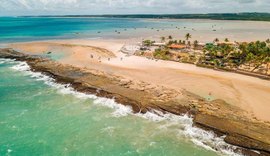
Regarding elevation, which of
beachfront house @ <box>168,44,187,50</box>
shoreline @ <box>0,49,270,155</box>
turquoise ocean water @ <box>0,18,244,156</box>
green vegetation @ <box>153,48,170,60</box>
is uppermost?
beachfront house @ <box>168,44,187,50</box>

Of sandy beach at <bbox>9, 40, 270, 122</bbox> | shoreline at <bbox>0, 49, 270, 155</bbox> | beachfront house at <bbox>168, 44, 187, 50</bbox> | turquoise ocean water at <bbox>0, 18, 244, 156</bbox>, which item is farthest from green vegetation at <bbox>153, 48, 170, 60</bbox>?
turquoise ocean water at <bbox>0, 18, 244, 156</bbox>

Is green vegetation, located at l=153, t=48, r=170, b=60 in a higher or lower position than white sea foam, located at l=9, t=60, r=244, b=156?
higher

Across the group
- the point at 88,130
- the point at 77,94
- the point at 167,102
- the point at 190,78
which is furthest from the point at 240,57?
the point at 88,130

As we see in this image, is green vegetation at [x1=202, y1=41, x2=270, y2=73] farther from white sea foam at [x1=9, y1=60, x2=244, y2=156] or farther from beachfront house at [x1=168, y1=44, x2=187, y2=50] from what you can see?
white sea foam at [x1=9, y1=60, x2=244, y2=156]

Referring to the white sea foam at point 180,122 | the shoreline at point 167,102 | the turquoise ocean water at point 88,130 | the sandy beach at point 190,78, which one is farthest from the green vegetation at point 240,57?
the turquoise ocean water at point 88,130

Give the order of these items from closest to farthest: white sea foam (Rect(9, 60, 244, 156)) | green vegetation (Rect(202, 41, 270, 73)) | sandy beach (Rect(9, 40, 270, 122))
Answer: white sea foam (Rect(9, 60, 244, 156))
sandy beach (Rect(9, 40, 270, 122))
green vegetation (Rect(202, 41, 270, 73))

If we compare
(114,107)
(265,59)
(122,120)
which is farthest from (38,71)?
(265,59)
